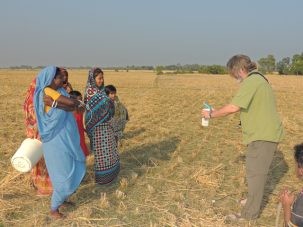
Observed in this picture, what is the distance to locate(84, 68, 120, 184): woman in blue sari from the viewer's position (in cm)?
639

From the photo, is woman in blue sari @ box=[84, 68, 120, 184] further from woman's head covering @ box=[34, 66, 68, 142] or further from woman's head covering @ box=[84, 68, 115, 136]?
woman's head covering @ box=[34, 66, 68, 142]

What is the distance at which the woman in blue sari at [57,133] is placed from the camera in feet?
16.4

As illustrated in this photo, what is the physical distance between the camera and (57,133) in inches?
201

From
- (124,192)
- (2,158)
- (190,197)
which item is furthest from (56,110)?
(2,158)

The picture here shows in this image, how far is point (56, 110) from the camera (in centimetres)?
503

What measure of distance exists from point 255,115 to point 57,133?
7.61ft

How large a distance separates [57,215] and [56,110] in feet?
4.29

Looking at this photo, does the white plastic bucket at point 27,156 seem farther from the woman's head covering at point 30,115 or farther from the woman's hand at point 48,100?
the woman's hand at point 48,100

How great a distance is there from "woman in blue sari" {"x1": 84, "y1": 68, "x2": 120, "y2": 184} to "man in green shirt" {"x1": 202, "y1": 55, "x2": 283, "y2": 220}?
73.0 inches

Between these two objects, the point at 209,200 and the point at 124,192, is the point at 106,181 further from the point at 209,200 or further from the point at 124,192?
the point at 209,200

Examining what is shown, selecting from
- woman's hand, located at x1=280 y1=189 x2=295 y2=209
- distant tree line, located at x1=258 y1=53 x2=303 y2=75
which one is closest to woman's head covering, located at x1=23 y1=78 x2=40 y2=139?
woman's hand, located at x1=280 y1=189 x2=295 y2=209

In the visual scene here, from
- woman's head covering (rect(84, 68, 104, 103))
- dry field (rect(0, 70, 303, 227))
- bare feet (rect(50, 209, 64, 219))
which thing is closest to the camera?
bare feet (rect(50, 209, 64, 219))

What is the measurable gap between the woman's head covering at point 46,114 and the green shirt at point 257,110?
2.03 m

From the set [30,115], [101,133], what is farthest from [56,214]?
[101,133]
